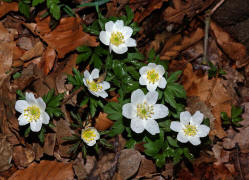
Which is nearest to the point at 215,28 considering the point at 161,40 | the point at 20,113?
the point at 161,40

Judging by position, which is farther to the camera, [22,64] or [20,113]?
[22,64]

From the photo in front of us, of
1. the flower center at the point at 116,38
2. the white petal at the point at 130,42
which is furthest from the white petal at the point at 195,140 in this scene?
the flower center at the point at 116,38

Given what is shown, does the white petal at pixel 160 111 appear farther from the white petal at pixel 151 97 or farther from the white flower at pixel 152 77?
the white flower at pixel 152 77

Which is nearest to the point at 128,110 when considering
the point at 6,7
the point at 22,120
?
the point at 22,120

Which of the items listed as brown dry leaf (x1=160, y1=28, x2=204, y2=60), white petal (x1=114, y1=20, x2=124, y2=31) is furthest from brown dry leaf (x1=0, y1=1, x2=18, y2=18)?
brown dry leaf (x1=160, y1=28, x2=204, y2=60)

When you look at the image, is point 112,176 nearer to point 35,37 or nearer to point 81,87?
point 81,87

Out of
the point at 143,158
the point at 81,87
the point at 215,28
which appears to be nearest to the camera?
the point at 81,87

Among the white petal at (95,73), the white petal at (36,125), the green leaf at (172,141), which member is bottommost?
the green leaf at (172,141)
